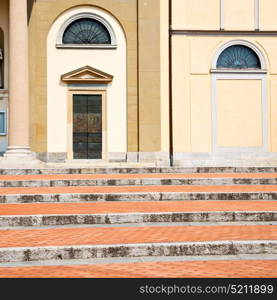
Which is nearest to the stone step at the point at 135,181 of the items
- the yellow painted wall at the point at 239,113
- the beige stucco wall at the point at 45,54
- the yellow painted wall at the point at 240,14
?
the beige stucco wall at the point at 45,54

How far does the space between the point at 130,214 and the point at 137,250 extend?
268 cm

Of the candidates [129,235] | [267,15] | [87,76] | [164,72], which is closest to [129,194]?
[129,235]

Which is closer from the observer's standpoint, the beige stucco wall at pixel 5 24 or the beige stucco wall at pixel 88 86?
the beige stucco wall at pixel 88 86

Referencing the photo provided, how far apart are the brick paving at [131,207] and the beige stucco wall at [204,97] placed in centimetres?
1240

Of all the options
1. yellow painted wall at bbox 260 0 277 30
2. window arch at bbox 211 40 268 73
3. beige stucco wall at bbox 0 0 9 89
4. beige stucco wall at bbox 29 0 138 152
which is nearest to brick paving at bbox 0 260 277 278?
beige stucco wall at bbox 29 0 138 152

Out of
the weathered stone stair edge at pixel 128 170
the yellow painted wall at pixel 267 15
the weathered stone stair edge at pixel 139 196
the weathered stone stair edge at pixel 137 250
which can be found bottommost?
the weathered stone stair edge at pixel 137 250

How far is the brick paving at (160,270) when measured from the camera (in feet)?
22.4

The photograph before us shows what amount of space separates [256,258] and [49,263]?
2.89 meters

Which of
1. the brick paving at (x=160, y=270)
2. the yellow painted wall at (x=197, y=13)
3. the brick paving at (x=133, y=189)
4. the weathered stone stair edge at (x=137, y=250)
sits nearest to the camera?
the brick paving at (x=160, y=270)

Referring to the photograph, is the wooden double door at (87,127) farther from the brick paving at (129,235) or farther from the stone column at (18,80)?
the brick paving at (129,235)

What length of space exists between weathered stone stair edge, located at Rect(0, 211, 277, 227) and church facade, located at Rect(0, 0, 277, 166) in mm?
13831

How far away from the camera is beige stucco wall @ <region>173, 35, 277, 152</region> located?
25188mm

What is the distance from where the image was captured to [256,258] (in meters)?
7.90
